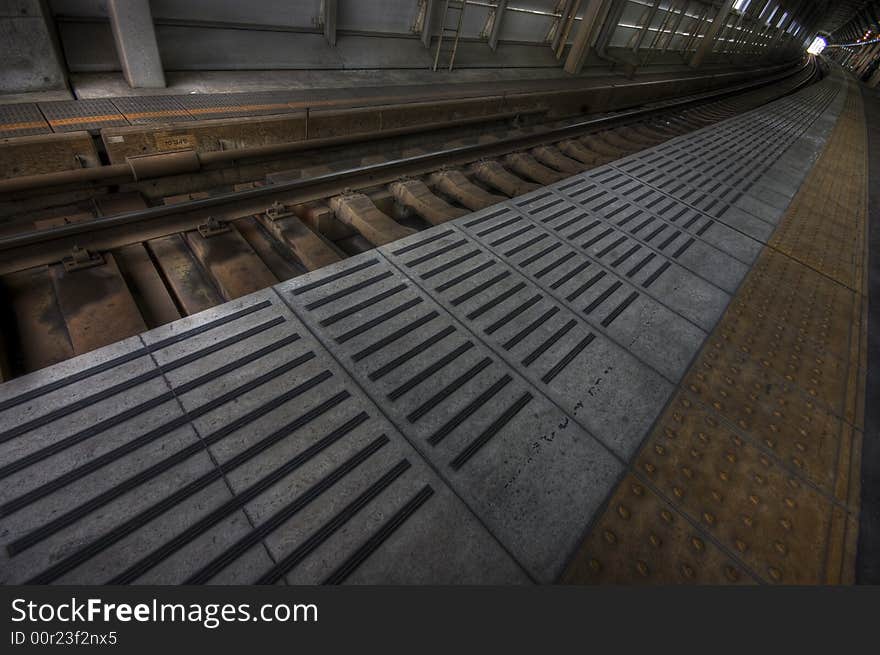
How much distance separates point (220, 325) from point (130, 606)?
51.1 inches

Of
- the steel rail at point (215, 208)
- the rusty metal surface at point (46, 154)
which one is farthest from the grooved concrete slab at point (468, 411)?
the rusty metal surface at point (46, 154)

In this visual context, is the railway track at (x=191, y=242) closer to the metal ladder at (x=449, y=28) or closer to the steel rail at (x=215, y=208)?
the steel rail at (x=215, y=208)

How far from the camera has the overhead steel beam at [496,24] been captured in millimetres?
9773

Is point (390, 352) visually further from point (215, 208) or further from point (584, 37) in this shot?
point (584, 37)

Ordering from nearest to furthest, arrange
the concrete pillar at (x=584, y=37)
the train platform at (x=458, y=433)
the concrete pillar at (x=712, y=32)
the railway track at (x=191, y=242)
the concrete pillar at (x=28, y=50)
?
the train platform at (x=458, y=433), the railway track at (x=191, y=242), the concrete pillar at (x=28, y=50), the concrete pillar at (x=584, y=37), the concrete pillar at (x=712, y=32)

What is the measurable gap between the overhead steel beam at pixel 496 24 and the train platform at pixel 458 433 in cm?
910

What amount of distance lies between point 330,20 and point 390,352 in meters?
7.56

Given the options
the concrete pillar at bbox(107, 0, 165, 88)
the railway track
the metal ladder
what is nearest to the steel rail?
the railway track

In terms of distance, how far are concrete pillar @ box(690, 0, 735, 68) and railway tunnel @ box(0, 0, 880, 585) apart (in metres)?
17.3

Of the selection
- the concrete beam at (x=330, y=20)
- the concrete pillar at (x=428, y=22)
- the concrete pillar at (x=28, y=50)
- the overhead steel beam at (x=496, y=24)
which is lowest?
the concrete pillar at (x=28, y=50)

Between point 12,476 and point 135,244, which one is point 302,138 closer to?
point 135,244

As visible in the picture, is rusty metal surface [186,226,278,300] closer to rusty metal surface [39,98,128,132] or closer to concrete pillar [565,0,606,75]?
rusty metal surface [39,98,128,132]

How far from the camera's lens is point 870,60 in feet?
149

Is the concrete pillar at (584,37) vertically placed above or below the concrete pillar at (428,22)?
above
